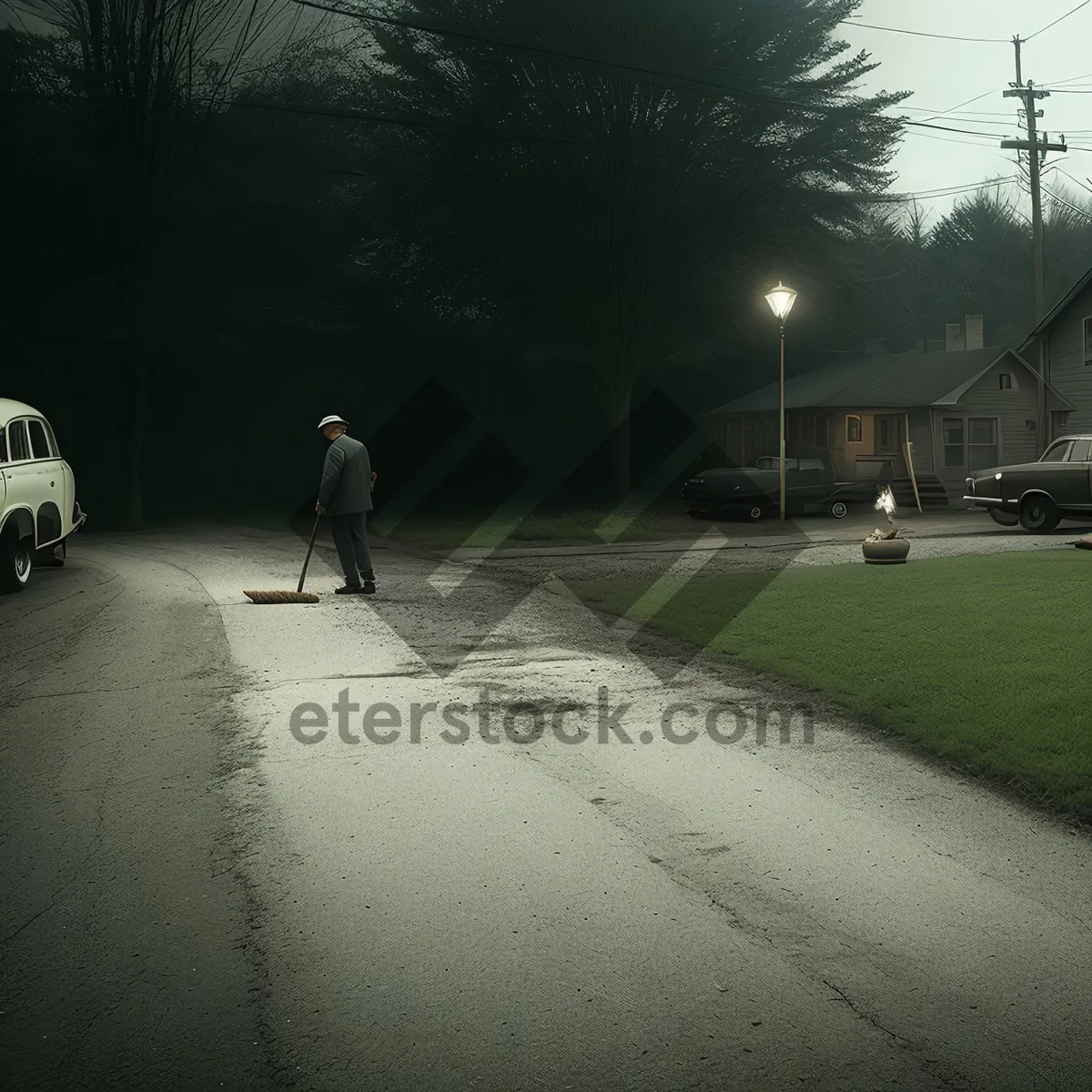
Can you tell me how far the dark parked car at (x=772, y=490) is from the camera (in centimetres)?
2775

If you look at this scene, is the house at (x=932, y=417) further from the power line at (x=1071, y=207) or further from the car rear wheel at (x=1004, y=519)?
the power line at (x=1071, y=207)

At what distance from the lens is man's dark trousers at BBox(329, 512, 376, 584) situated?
547 inches

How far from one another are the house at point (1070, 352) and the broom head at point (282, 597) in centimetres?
2628

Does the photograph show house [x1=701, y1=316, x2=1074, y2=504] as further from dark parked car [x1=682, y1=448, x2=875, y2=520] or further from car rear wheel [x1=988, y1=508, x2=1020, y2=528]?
car rear wheel [x1=988, y1=508, x2=1020, y2=528]

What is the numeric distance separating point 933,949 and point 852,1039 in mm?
747

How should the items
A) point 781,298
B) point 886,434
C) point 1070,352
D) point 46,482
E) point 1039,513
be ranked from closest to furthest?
point 46,482
point 1039,513
point 781,298
point 1070,352
point 886,434

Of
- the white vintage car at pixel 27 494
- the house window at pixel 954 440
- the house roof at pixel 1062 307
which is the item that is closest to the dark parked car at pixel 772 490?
the house window at pixel 954 440

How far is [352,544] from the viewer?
46.2 feet

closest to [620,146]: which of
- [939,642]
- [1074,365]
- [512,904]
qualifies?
[1074,365]

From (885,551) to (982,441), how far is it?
22.3 meters

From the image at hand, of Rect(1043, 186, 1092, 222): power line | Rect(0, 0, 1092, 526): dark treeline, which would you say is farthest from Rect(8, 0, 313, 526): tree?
Rect(1043, 186, 1092, 222): power line

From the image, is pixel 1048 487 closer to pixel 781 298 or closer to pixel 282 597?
pixel 781 298

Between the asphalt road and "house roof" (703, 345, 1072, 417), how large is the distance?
97.8ft

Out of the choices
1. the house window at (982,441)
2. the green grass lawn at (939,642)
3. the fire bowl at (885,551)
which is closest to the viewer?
the green grass lawn at (939,642)
